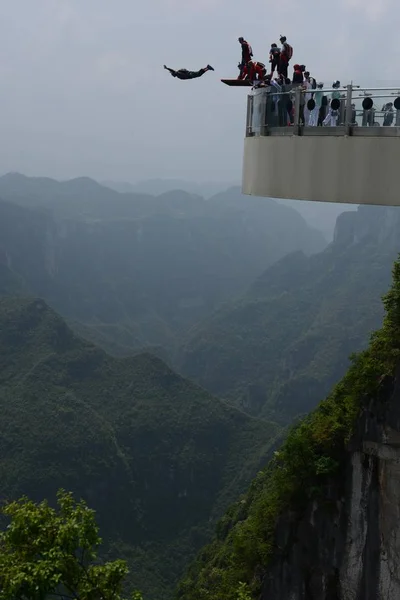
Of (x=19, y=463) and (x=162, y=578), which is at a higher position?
(x=19, y=463)

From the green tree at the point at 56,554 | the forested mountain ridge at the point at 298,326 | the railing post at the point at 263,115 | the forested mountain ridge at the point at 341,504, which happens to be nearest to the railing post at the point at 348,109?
the railing post at the point at 263,115

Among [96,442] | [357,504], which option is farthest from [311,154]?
[96,442]

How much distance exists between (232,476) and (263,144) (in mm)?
58867

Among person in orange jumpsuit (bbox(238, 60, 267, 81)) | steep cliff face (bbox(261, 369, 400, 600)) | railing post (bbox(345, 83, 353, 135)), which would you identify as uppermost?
person in orange jumpsuit (bbox(238, 60, 267, 81))

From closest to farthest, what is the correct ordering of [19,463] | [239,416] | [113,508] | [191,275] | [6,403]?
[19,463] → [113,508] → [6,403] → [239,416] → [191,275]

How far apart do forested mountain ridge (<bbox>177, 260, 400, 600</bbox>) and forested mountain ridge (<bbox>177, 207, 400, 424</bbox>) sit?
261 ft

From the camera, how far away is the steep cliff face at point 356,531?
1186 cm

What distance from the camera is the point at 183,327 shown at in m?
163

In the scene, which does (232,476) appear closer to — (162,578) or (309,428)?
(162,578)

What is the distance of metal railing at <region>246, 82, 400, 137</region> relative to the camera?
7.19m

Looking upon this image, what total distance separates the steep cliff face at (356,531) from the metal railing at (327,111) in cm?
562

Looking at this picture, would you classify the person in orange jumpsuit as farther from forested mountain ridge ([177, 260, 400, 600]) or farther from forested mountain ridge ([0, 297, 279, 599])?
forested mountain ridge ([0, 297, 279, 599])

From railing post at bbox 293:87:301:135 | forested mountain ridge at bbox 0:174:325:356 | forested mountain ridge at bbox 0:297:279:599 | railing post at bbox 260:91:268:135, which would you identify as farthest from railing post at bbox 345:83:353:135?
forested mountain ridge at bbox 0:174:325:356

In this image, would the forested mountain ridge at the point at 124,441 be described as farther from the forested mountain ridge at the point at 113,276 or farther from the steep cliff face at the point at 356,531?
the forested mountain ridge at the point at 113,276
